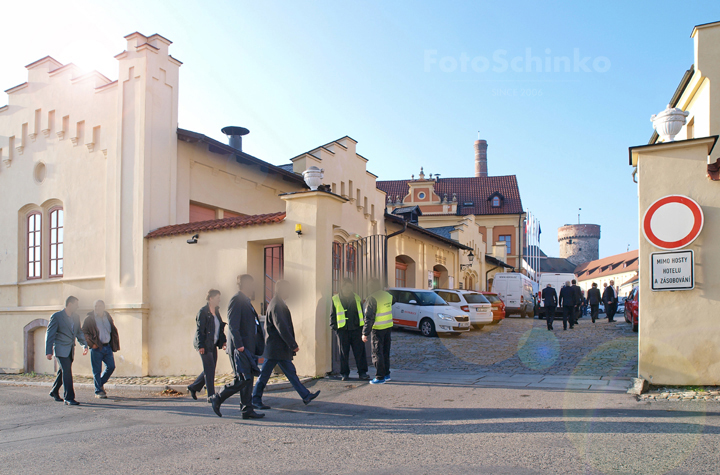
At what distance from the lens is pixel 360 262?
38.1 ft

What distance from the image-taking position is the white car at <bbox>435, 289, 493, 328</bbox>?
19.8 metres

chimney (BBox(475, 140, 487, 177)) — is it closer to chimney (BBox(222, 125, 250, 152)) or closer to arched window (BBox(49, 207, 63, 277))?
chimney (BBox(222, 125, 250, 152))

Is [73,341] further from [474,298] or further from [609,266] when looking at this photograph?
[609,266]

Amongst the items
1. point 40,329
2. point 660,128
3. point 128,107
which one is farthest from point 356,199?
point 660,128

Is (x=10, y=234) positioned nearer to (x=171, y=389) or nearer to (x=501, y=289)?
(x=171, y=389)

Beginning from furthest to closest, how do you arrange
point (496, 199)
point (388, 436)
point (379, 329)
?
1. point (496, 199)
2. point (379, 329)
3. point (388, 436)

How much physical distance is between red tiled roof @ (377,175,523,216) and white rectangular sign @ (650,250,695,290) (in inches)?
1723

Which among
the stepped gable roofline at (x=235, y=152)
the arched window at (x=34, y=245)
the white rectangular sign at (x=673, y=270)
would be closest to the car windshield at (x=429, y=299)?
the stepped gable roofline at (x=235, y=152)

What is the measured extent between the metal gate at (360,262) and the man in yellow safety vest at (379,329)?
1017 mm

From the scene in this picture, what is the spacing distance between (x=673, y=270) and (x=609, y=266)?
8922 centimetres

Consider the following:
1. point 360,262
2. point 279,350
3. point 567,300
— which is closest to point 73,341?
point 279,350

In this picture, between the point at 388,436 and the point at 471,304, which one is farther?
the point at 471,304

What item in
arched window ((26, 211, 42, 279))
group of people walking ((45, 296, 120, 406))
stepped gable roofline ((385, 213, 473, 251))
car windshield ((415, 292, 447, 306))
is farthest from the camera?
stepped gable roofline ((385, 213, 473, 251))

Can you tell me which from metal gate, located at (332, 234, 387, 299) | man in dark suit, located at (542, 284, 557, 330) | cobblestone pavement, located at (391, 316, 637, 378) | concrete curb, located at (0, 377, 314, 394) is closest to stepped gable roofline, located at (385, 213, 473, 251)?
cobblestone pavement, located at (391, 316, 637, 378)
